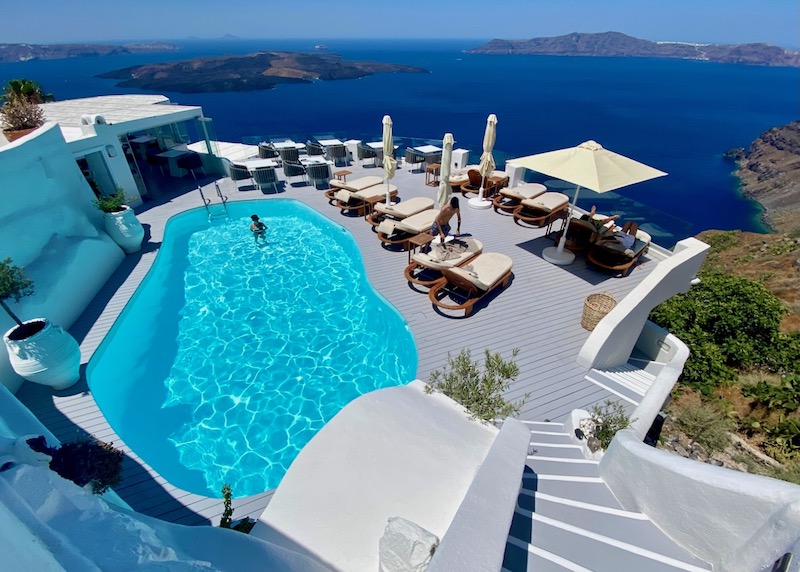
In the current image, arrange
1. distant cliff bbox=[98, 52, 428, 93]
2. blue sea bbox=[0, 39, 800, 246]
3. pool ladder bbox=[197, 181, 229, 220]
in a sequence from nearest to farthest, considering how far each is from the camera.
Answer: pool ladder bbox=[197, 181, 229, 220], blue sea bbox=[0, 39, 800, 246], distant cliff bbox=[98, 52, 428, 93]

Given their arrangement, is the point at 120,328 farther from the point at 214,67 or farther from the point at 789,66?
the point at 789,66

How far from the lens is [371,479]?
3439 mm

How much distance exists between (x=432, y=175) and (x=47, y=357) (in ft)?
41.4

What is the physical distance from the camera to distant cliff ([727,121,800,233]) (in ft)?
127

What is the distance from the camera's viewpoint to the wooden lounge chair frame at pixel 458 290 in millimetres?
7461

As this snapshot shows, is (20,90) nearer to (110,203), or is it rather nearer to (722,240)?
(110,203)

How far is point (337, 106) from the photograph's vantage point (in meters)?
70.8

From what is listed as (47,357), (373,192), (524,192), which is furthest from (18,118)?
(524,192)

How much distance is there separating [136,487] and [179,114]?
13372 mm

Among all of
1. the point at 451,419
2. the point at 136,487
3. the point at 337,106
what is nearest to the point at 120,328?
the point at 136,487

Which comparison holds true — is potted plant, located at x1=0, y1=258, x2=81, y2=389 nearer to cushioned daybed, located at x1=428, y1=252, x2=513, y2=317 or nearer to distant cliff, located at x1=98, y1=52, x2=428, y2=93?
cushioned daybed, located at x1=428, y1=252, x2=513, y2=317

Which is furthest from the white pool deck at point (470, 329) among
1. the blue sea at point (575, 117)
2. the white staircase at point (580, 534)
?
the blue sea at point (575, 117)

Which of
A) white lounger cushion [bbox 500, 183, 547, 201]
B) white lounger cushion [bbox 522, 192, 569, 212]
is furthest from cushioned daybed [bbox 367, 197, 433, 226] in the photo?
white lounger cushion [bbox 522, 192, 569, 212]

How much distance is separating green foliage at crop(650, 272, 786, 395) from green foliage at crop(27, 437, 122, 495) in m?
10.4
